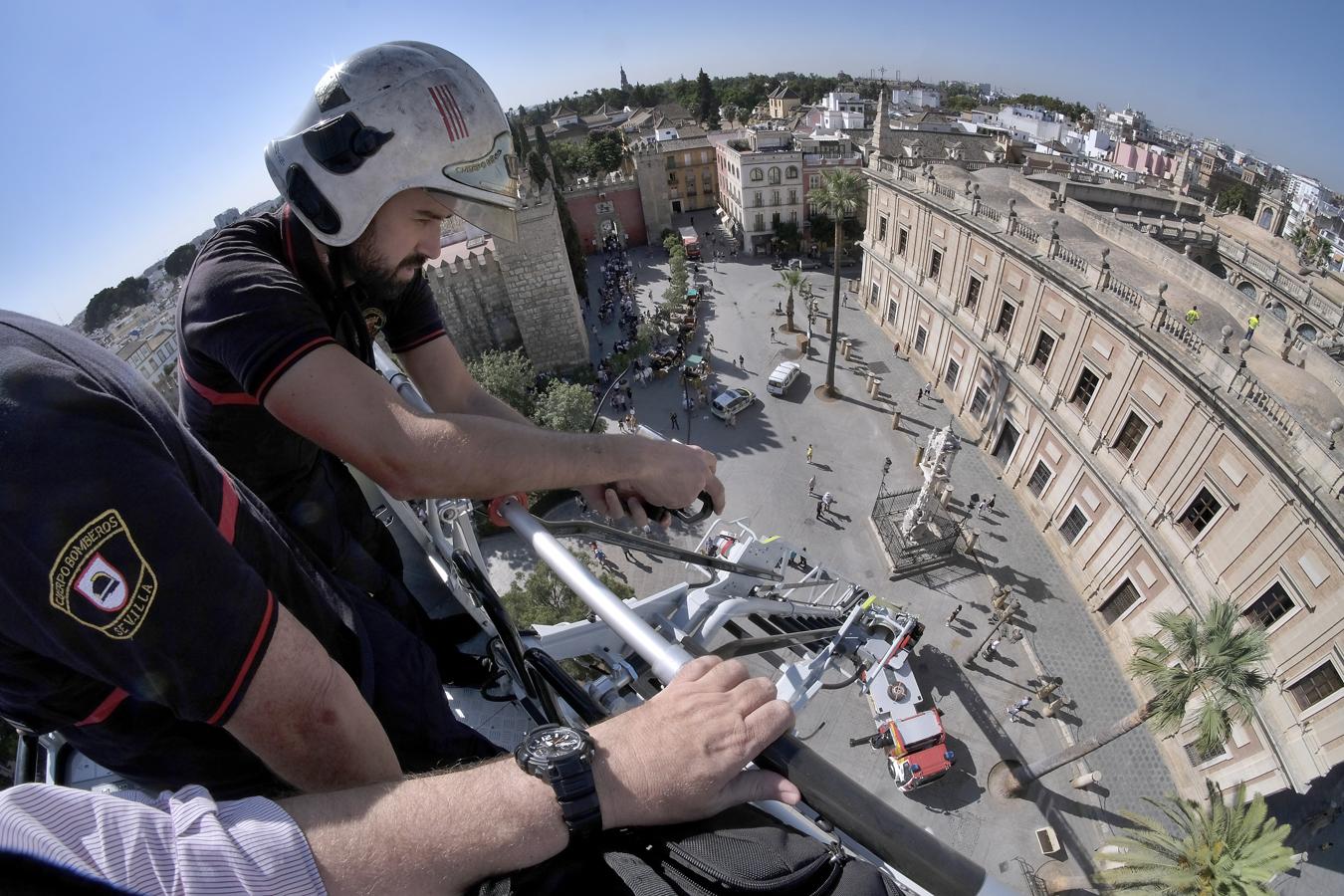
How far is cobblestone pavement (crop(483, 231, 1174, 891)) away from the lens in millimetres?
13328

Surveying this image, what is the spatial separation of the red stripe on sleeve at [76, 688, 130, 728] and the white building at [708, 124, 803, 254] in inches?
1824

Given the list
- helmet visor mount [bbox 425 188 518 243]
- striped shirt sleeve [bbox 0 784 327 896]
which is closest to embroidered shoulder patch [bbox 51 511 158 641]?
striped shirt sleeve [bbox 0 784 327 896]

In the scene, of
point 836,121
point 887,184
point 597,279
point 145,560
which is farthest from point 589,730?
point 836,121

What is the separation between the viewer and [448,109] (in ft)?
8.76

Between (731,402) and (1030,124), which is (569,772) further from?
(1030,124)

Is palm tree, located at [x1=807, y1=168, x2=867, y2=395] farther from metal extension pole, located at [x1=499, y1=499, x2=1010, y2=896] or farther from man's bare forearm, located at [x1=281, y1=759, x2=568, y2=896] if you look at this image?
man's bare forearm, located at [x1=281, y1=759, x2=568, y2=896]

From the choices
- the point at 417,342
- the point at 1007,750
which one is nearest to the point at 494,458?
the point at 417,342

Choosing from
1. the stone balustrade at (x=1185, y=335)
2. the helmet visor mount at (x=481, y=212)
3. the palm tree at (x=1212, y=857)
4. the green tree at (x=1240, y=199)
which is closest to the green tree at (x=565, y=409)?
the stone balustrade at (x=1185, y=335)

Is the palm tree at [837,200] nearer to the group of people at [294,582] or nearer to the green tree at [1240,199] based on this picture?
the group of people at [294,582]

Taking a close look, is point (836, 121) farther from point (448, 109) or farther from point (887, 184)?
point (448, 109)

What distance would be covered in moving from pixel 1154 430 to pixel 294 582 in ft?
63.1

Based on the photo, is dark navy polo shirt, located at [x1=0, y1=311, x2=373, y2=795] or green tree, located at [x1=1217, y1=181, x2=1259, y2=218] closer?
dark navy polo shirt, located at [x1=0, y1=311, x2=373, y2=795]

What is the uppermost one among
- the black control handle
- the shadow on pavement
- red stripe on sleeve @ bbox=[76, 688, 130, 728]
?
red stripe on sleeve @ bbox=[76, 688, 130, 728]

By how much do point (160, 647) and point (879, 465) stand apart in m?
23.6
